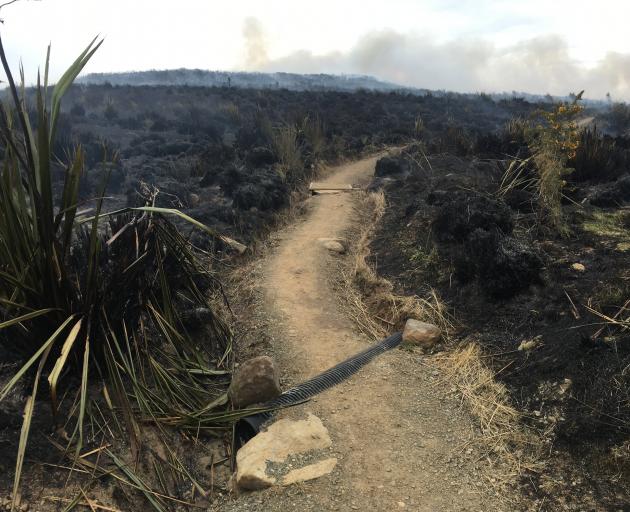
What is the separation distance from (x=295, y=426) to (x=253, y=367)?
527mm

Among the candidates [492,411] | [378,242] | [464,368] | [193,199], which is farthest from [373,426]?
[193,199]

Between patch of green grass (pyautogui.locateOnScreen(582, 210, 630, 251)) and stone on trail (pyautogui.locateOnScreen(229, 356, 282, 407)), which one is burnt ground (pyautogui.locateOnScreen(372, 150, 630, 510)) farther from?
stone on trail (pyautogui.locateOnScreen(229, 356, 282, 407))

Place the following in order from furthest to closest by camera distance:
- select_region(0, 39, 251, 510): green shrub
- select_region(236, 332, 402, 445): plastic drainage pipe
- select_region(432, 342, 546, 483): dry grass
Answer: select_region(236, 332, 402, 445): plastic drainage pipe, select_region(432, 342, 546, 483): dry grass, select_region(0, 39, 251, 510): green shrub

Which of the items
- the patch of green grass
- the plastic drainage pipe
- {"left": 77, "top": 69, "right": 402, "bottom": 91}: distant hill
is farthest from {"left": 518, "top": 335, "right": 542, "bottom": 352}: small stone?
{"left": 77, "top": 69, "right": 402, "bottom": 91}: distant hill

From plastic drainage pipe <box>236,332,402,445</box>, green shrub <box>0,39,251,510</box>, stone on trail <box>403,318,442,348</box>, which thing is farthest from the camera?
stone on trail <box>403,318,442,348</box>

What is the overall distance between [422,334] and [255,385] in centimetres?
171

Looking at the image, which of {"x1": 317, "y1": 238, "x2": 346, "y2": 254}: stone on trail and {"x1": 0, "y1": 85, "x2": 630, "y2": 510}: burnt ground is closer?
{"x1": 0, "y1": 85, "x2": 630, "y2": 510}: burnt ground

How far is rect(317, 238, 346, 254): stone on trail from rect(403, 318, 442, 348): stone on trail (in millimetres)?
2527

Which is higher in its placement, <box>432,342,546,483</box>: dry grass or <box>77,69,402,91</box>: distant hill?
<box>77,69,402,91</box>: distant hill

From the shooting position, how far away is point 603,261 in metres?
4.28

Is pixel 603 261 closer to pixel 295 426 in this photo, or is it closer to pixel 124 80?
pixel 295 426

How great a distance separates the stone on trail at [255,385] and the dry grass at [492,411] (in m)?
1.43

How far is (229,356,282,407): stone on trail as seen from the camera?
3.29 metres

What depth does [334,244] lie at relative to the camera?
6.78 meters
